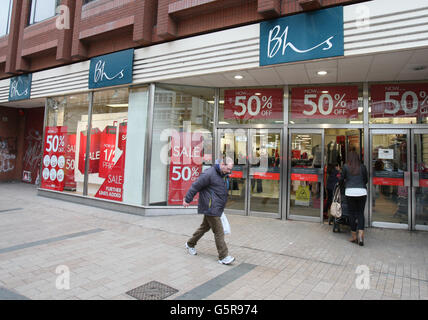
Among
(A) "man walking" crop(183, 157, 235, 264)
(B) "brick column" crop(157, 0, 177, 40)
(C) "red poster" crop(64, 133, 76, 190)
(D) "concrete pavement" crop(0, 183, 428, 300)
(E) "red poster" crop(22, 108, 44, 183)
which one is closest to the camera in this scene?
(D) "concrete pavement" crop(0, 183, 428, 300)

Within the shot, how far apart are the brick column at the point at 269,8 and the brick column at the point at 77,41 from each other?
6.23 metres

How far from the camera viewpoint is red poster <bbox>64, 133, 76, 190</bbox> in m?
10.1

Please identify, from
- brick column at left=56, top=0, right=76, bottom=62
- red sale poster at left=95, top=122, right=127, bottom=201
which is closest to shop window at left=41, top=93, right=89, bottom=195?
red sale poster at left=95, top=122, right=127, bottom=201

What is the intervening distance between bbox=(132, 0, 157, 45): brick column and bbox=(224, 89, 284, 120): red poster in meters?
2.71

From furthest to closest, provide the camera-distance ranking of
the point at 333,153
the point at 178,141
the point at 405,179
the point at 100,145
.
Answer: the point at 100,145
the point at 178,141
the point at 333,153
the point at 405,179

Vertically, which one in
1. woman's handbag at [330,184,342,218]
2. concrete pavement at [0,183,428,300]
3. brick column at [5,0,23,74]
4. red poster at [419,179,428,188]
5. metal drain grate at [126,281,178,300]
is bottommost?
metal drain grate at [126,281,178,300]

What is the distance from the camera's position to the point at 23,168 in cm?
1517

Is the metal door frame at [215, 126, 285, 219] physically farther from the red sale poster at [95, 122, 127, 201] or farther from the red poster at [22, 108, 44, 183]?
the red poster at [22, 108, 44, 183]

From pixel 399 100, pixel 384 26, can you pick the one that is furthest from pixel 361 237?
pixel 384 26

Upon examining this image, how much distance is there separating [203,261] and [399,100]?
6.08 meters

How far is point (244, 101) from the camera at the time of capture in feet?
27.4

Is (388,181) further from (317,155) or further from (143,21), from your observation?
(143,21)
